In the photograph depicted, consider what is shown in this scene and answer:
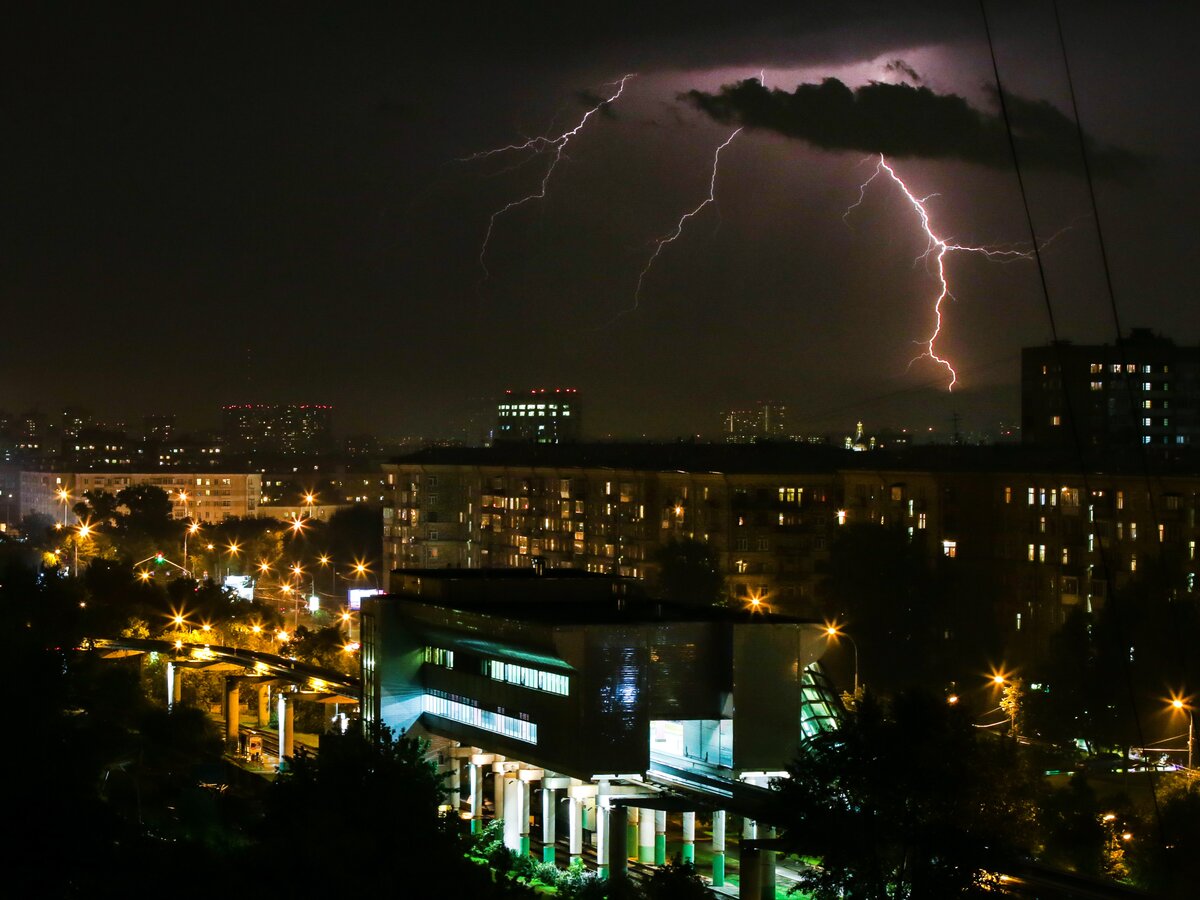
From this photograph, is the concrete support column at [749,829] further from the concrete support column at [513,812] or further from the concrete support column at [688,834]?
the concrete support column at [513,812]

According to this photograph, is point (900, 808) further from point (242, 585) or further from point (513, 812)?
point (242, 585)

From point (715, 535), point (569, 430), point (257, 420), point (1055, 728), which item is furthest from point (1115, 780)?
point (257, 420)

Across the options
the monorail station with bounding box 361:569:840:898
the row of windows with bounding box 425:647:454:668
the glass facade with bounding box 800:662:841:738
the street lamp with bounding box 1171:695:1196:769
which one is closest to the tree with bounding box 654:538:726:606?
the street lamp with bounding box 1171:695:1196:769

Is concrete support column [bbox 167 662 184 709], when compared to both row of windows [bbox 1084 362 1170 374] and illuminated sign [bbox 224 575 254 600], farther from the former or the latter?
row of windows [bbox 1084 362 1170 374]

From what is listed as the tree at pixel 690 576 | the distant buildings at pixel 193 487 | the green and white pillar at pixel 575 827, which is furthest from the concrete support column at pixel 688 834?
the distant buildings at pixel 193 487

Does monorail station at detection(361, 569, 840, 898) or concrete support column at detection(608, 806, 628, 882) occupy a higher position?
monorail station at detection(361, 569, 840, 898)

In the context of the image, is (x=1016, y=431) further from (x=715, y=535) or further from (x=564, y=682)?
(x=564, y=682)

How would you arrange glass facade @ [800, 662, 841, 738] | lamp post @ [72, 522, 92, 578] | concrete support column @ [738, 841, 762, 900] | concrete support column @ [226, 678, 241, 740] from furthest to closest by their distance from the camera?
lamp post @ [72, 522, 92, 578], concrete support column @ [226, 678, 241, 740], glass facade @ [800, 662, 841, 738], concrete support column @ [738, 841, 762, 900]
